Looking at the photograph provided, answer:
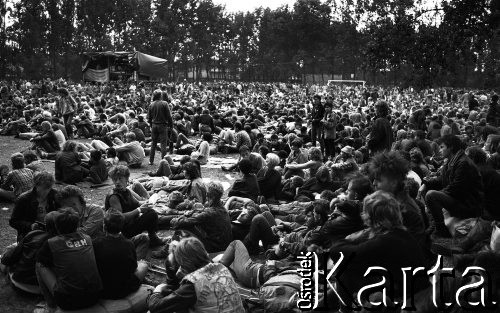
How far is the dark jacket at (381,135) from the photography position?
31.2 ft

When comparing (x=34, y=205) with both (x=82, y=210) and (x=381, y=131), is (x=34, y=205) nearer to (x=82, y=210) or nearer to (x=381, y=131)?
(x=82, y=210)

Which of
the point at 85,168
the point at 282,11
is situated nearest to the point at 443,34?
the point at 85,168

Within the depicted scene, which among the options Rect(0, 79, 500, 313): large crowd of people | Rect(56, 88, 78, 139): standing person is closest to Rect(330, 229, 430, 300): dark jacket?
Rect(0, 79, 500, 313): large crowd of people

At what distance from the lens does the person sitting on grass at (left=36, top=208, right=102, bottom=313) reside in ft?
15.6

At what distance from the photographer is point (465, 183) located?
6594 millimetres

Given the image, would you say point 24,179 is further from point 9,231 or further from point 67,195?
point 67,195

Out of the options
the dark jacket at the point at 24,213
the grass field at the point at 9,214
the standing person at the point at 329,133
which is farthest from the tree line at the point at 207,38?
the dark jacket at the point at 24,213

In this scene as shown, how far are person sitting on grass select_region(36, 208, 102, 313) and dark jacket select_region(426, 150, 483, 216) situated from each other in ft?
13.9

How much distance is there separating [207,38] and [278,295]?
74.2 meters

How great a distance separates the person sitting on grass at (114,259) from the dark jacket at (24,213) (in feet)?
4.97

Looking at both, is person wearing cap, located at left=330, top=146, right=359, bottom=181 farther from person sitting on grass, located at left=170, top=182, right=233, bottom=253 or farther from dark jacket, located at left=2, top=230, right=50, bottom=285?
dark jacket, located at left=2, top=230, right=50, bottom=285

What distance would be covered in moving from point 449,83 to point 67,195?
177 ft

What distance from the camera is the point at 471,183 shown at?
21.6 ft

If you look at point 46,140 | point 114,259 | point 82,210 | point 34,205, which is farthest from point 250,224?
point 46,140
